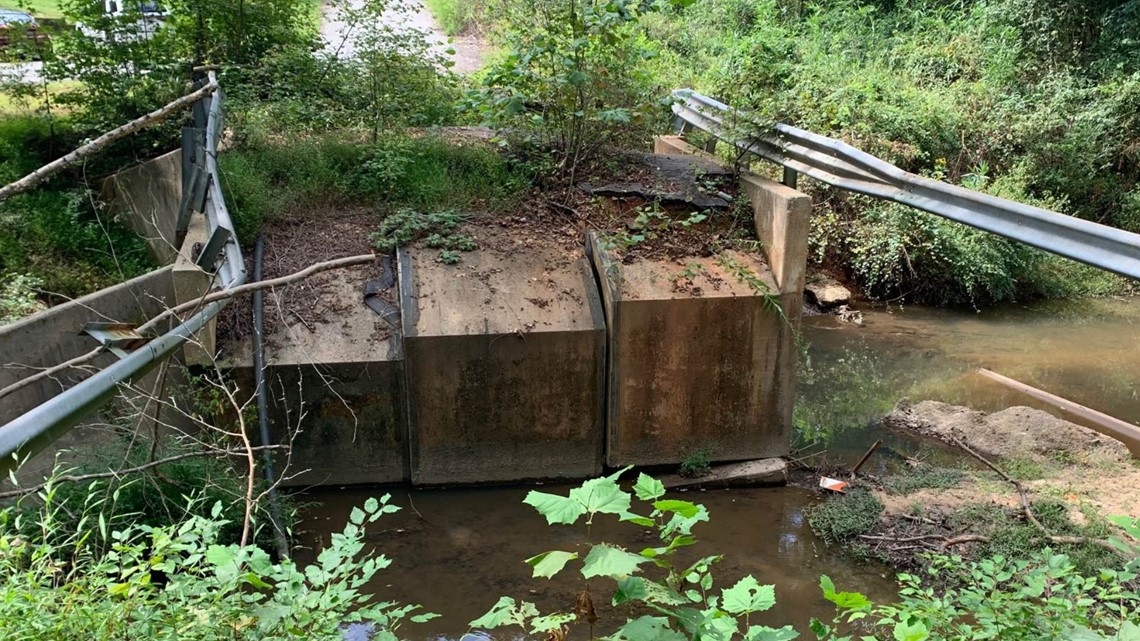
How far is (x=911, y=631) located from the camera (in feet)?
7.68

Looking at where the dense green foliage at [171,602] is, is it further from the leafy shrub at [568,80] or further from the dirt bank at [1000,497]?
the leafy shrub at [568,80]

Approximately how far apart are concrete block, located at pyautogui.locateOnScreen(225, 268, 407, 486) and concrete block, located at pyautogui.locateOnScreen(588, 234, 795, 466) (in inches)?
60.4

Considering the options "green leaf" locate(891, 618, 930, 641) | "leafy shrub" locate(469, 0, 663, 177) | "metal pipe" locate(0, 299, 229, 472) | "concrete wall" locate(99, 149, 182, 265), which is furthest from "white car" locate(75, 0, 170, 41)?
"green leaf" locate(891, 618, 930, 641)

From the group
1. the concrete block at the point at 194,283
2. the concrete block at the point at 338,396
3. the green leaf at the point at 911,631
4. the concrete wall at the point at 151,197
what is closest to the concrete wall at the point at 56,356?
the concrete block at the point at 194,283

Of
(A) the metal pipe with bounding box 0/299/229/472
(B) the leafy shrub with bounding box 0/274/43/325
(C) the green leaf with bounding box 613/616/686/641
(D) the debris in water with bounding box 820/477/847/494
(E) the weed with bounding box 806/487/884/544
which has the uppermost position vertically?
(A) the metal pipe with bounding box 0/299/229/472

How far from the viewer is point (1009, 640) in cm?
256

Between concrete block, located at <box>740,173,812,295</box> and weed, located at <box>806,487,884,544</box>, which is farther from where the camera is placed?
concrete block, located at <box>740,173,812,295</box>

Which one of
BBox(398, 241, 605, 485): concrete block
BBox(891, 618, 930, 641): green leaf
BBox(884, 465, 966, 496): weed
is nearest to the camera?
BBox(891, 618, 930, 641): green leaf

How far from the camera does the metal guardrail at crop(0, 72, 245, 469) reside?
212cm

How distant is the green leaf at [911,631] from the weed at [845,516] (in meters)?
2.78

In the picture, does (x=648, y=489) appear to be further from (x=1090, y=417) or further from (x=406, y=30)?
(x=406, y=30)

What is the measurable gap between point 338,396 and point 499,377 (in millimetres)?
1080

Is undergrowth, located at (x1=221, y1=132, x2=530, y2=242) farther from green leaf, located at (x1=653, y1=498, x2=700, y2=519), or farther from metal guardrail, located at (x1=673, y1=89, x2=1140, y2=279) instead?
green leaf, located at (x1=653, y1=498, x2=700, y2=519)

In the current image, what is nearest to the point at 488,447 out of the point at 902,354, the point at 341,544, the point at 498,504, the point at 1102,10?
the point at 498,504
